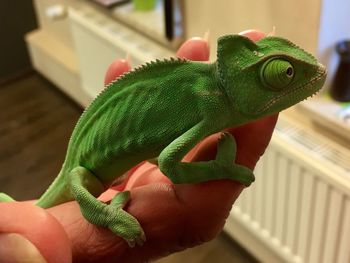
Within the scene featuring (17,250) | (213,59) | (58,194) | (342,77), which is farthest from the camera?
(213,59)

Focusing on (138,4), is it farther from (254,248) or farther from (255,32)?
(255,32)

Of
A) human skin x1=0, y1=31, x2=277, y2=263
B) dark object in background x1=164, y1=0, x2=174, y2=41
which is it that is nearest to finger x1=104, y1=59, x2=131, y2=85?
human skin x1=0, y1=31, x2=277, y2=263

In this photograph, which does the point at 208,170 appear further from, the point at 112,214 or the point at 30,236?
the point at 30,236

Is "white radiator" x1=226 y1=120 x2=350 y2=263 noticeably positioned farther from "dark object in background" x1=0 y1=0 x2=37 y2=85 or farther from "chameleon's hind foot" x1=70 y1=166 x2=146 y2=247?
"dark object in background" x1=0 y1=0 x2=37 y2=85

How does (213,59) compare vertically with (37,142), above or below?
above

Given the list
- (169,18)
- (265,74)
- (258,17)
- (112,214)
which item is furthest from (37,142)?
(265,74)
